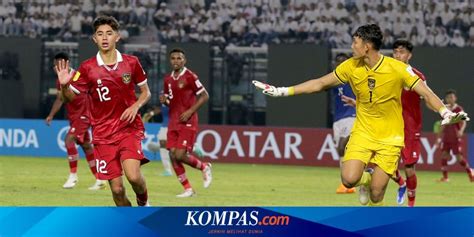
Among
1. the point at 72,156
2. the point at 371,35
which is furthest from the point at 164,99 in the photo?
the point at 371,35

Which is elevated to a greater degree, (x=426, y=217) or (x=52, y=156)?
(x=426, y=217)

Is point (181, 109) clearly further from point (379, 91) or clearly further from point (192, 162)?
point (379, 91)

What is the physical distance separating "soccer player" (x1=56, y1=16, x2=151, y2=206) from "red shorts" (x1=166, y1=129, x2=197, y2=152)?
6.33 metres

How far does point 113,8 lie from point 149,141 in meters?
4.75

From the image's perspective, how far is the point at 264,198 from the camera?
19.0 m

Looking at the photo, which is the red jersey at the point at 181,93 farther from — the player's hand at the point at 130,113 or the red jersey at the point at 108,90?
the player's hand at the point at 130,113

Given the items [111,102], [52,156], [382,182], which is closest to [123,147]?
[111,102]

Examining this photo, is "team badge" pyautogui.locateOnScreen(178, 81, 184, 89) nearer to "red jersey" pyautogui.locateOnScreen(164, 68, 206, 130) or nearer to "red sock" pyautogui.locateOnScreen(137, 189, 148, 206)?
"red jersey" pyautogui.locateOnScreen(164, 68, 206, 130)

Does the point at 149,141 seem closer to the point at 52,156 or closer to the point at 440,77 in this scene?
the point at 52,156

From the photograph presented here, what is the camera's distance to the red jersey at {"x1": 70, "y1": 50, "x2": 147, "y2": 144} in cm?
1289

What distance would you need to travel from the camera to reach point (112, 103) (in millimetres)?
12945

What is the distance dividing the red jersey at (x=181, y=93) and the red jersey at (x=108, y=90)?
6471mm

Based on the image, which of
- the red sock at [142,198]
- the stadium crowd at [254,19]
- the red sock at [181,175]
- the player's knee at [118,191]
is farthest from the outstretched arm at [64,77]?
the stadium crowd at [254,19]

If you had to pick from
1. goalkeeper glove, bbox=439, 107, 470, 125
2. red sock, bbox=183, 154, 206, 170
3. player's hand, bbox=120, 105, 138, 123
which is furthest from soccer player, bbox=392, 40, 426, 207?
player's hand, bbox=120, 105, 138, 123
